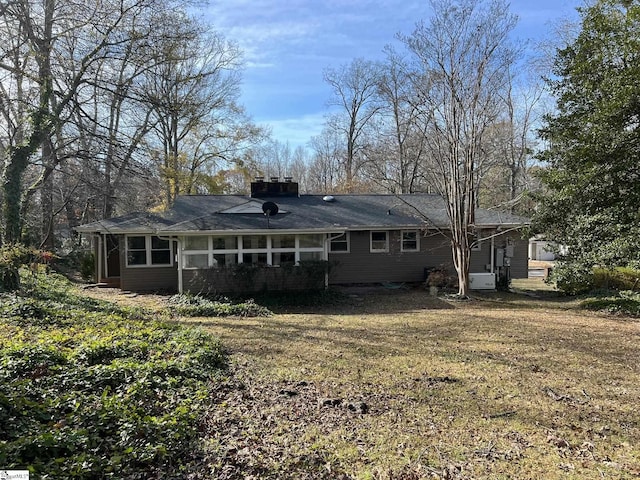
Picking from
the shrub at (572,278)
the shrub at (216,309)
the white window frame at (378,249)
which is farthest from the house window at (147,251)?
the shrub at (572,278)

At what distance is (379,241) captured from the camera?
15898 mm

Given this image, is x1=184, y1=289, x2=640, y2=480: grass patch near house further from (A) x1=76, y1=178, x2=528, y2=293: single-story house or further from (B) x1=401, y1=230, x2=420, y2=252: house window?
(B) x1=401, y1=230, x2=420, y2=252: house window

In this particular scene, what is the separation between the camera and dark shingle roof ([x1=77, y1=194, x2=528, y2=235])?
44.1 feet

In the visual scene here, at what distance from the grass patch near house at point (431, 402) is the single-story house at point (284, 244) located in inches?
161

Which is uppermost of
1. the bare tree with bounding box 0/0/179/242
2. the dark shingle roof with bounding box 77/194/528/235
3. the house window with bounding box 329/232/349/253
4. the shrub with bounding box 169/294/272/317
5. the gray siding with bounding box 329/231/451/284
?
the bare tree with bounding box 0/0/179/242

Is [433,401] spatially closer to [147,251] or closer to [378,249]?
[378,249]

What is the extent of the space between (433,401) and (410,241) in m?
11.7

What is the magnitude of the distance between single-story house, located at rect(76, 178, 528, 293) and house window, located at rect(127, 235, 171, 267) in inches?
1.3

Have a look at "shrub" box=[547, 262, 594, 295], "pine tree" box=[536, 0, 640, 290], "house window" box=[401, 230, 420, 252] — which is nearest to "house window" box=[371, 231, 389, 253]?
"house window" box=[401, 230, 420, 252]

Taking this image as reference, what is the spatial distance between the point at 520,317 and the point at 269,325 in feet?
20.6

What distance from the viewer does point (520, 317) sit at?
10.2 metres

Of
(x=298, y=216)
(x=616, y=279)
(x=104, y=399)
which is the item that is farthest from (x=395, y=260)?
(x=104, y=399)

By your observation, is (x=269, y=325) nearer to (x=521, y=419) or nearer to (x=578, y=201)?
(x=521, y=419)

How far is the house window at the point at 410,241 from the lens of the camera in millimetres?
15992
